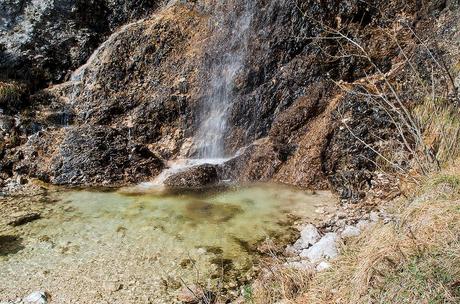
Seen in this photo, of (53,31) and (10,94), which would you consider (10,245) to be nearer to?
(10,94)

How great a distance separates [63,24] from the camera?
501 inches

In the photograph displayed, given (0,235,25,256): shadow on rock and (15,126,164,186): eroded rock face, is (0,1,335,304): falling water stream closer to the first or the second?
(0,235,25,256): shadow on rock

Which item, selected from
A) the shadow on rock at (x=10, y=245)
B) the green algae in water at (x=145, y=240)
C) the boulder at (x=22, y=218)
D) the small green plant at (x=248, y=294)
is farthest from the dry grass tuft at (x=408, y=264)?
the boulder at (x=22, y=218)

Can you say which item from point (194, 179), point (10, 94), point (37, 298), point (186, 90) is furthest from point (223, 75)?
point (37, 298)

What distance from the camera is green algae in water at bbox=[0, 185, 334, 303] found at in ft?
15.0

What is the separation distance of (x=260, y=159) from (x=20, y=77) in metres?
7.42

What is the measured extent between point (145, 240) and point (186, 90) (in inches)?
214

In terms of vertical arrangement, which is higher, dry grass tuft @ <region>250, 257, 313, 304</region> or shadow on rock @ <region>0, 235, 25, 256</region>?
dry grass tuft @ <region>250, 257, 313, 304</region>

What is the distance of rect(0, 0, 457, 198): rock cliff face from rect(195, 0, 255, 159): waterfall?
0.10m

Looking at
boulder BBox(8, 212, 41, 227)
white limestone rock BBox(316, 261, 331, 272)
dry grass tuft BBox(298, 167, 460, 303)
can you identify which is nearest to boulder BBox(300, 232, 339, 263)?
white limestone rock BBox(316, 261, 331, 272)

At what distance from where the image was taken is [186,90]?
33.8ft

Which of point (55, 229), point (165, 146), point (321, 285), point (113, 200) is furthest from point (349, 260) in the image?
point (165, 146)

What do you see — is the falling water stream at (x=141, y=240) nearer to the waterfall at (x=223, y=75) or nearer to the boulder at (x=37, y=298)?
the boulder at (x=37, y=298)

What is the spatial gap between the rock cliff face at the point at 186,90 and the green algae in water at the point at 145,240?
114 centimetres
